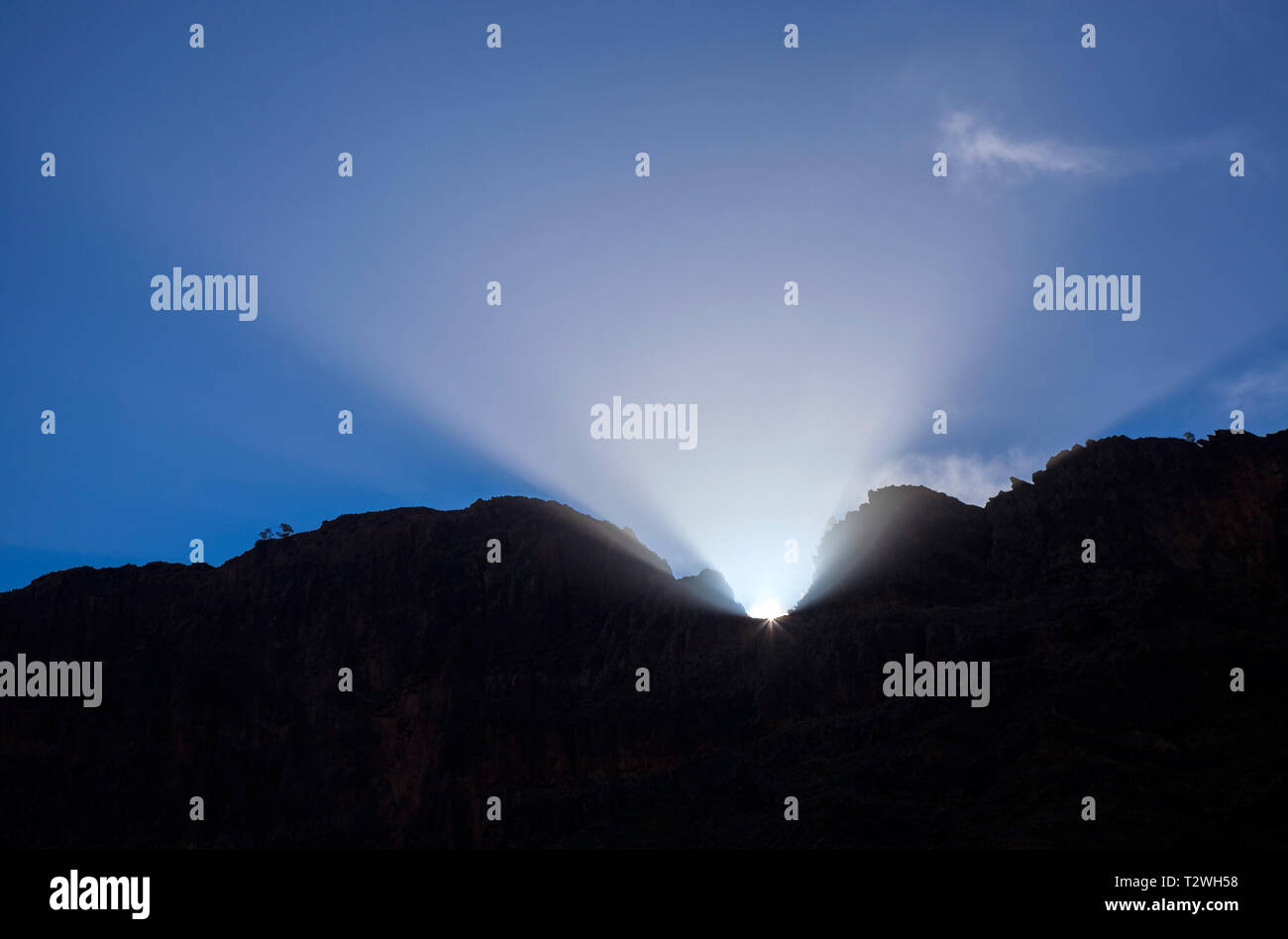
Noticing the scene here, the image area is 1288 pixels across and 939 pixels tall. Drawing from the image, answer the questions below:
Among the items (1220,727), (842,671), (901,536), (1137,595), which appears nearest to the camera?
(1220,727)

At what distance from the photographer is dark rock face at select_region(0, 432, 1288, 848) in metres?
85.7

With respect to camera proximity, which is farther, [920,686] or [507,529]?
[507,529]

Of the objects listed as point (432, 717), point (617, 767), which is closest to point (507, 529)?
point (432, 717)

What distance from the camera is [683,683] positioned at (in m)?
114

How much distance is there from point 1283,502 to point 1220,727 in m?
31.4

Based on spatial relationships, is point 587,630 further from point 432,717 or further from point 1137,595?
point 1137,595

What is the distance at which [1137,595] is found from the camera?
9600 centimetres

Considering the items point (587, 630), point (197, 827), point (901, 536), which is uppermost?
point (901, 536)

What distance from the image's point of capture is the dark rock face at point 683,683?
8569cm

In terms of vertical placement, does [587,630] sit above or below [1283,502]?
below
